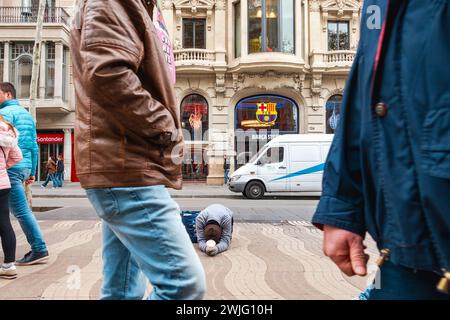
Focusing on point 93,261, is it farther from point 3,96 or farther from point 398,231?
point 398,231

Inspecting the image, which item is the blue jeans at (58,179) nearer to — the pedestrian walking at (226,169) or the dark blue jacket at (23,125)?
the pedestrian walking at (226,169)

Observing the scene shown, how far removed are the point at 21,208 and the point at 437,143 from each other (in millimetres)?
4541

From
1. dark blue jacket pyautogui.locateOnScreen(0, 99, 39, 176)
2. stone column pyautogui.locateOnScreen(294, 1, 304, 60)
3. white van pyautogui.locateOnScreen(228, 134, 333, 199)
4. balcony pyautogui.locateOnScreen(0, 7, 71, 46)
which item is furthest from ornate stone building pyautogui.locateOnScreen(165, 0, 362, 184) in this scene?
dark blue jacket pyautogui.locateOnScreen(0, 99, 39, 176)

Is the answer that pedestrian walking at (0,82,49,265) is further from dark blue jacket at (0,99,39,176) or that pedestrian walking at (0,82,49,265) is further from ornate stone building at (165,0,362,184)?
ornate stone building at (165,0,362,184)

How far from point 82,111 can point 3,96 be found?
3530 millimetres

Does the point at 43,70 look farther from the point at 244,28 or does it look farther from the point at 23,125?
Result: the point at 23,125

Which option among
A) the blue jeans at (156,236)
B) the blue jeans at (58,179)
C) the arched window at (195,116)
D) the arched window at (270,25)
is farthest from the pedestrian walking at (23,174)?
the arched window at (270,25)

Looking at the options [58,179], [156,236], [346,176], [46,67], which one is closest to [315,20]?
[46,67]

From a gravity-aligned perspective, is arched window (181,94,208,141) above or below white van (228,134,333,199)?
above

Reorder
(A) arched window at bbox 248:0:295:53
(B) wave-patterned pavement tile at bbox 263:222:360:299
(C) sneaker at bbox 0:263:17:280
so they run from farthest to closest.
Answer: (A) arched window at bbox 248:0:295:53
(C) sneaker at bbox 0:263:17:280
(B) wave-patterned pavement tile at bbox 263:222:360:299

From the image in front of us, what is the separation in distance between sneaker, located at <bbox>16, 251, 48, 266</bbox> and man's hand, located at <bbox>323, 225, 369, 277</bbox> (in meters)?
4.19

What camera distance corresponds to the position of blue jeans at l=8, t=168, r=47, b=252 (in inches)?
183

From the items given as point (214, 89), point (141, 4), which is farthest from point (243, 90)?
point (141, 4)

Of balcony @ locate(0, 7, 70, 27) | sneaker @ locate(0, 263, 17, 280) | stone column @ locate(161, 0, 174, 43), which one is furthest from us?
balcony @ locate(0, 7, 70, 27)
